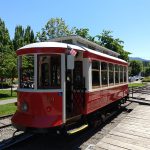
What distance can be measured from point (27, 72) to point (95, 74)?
274 cm

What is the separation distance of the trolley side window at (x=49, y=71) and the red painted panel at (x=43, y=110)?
297mm

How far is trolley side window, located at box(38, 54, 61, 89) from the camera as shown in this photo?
821 cm

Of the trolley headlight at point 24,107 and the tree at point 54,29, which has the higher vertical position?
the tree at point 54,29

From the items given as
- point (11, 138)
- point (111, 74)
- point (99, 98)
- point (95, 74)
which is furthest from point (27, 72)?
point (111, 74)

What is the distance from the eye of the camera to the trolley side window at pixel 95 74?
10016mm

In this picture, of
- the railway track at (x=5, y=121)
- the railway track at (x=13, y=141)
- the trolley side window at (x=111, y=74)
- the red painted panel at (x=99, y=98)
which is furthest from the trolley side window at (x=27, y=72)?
the trolley side window at (x=111, y=74)

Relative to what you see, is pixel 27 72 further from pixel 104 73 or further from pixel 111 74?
pixel 111 74

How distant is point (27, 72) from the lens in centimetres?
868

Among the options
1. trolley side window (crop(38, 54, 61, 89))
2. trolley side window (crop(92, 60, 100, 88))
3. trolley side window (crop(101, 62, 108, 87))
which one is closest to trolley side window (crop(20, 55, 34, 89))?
trolley side window (crop(38, 54, 61, 89))

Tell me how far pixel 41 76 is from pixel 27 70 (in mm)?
679

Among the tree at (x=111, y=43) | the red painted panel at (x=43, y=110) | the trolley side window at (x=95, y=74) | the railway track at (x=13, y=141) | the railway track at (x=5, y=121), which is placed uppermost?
the tree at (x=111, y=43)

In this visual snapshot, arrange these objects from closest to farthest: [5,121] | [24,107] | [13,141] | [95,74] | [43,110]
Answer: [43,110] < [24,107] < [13,141] < [95,74] < [5,121]

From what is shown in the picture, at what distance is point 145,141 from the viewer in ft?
31.0

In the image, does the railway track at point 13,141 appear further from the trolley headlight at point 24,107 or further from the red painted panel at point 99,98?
the red painted panel at point 99,98
